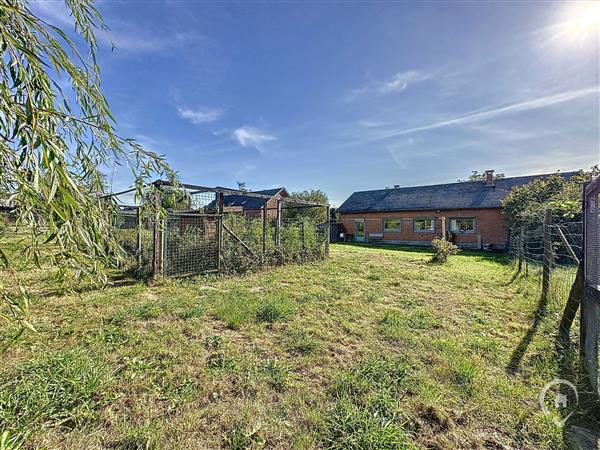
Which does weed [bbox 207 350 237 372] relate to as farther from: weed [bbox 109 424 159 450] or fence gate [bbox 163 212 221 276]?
fence gate [bbox 163 212 221 276]

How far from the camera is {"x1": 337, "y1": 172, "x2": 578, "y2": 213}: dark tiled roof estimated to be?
693 inches

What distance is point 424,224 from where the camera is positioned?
19.3 meters

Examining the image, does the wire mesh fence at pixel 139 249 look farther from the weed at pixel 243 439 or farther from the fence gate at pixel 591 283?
the fence gate at pixel 591 283

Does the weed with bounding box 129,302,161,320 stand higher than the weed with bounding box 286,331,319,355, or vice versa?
the weed with bounding box 129,302,161,320

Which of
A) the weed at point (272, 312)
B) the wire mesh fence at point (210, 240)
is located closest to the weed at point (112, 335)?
the weed at point (272, 312)

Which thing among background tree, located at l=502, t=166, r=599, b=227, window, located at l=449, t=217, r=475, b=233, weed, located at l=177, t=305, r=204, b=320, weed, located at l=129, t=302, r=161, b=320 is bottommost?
weed, located at l=177, t=305, r=204, b=320

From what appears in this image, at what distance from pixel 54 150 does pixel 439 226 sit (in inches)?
802

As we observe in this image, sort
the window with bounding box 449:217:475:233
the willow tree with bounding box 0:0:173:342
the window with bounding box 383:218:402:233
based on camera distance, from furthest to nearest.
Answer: the window with bounding box 383:218:402:233
the window with bounding box 449:217:475:233
the willow tree with bounding box 0:0:173:342

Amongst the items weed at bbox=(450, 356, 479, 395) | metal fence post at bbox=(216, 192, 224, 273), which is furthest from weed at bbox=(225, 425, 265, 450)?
metal fence post at bbox=(216, 192, 224, 273)

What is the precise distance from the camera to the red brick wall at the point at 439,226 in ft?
55.5

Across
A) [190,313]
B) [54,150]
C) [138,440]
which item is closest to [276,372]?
[138,440]

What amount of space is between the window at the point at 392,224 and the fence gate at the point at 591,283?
1833cm

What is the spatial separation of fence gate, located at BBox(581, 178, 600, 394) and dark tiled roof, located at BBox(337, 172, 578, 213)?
1713cm

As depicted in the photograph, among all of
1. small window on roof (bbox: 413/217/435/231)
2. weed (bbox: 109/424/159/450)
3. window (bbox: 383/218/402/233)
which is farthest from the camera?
window (bbox: 383/218/402/233)
